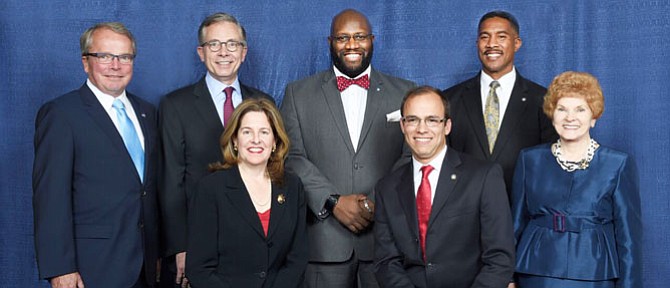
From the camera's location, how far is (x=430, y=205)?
2.85 meters

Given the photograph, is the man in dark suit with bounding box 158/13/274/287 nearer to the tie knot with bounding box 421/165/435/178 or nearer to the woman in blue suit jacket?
the tie knot with bounding box 421/165/435/178

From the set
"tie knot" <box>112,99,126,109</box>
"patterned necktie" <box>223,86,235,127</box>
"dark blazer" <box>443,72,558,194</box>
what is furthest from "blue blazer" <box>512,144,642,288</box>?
"tie knot" <box>112,99,126,109</box>

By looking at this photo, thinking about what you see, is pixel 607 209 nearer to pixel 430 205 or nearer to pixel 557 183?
pixel 557 183

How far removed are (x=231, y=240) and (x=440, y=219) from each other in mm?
790

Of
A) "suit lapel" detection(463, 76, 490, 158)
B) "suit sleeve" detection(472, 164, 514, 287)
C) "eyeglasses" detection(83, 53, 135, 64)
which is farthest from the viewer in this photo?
"suit lapel" detection(463, 76, 490, 158)

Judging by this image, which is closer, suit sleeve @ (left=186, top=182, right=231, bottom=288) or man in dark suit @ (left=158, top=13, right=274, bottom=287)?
suit sleeve @ (left=186, top=182, right=231, bottom=288)

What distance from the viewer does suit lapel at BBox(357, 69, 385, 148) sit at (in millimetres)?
3377

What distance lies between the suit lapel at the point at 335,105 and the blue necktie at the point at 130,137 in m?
0.85

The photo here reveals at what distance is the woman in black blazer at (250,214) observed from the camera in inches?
112

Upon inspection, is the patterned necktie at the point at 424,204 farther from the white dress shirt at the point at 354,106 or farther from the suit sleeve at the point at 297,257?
the white dress shirt at the point at 354,106

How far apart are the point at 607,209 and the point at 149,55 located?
2.62m

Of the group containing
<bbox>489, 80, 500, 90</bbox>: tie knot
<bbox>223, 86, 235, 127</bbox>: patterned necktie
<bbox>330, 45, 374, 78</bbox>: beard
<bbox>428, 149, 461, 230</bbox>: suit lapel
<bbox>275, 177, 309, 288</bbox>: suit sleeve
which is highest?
<bbox>330, 45, 374, 78</bbox>: beard

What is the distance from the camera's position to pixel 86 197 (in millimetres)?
3062

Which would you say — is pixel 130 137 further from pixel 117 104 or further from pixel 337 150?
pixel 337 150
